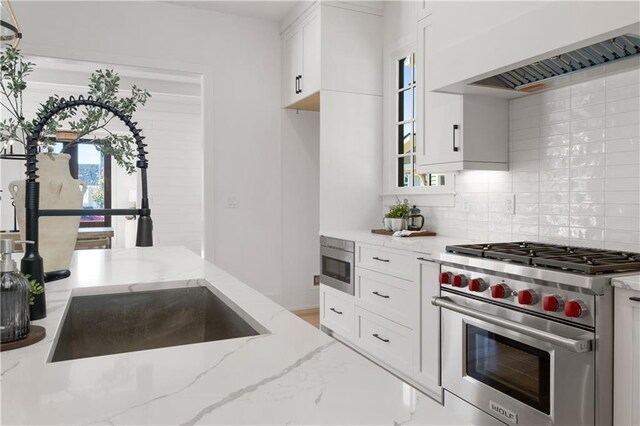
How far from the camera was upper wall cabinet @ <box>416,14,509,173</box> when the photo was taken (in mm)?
2740

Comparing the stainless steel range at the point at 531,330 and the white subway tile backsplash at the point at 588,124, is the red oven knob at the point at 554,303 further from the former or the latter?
the white subway tile backsplash at the point at 588,124

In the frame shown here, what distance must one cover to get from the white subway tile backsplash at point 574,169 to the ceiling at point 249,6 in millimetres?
2353

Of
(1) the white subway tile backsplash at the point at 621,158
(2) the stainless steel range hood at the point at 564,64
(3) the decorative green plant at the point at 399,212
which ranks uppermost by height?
(2) the stainless steel range hood at the point at 564,64

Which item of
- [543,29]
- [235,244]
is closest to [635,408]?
[543,29]

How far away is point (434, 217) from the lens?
11.5 ft

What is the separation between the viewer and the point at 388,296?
2951mm

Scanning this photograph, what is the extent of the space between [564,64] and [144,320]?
2.09 m

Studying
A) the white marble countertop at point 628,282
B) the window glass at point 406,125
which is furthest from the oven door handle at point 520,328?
the window glass at point 406,125

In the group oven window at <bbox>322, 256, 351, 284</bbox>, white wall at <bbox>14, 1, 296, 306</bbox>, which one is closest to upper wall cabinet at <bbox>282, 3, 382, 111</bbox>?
white wall at <bbox>14, 1, 296, 306</bbox>

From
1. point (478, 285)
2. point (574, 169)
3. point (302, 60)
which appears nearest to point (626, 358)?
point (478, 285)

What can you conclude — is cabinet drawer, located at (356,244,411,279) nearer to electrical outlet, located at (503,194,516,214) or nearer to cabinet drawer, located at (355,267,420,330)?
cabinet drawer, located at (355,267,420,330)

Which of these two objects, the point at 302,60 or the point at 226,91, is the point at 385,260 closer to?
the point at 302,60

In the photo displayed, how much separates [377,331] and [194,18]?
3151mm

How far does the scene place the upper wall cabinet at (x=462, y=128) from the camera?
8.99 feet
